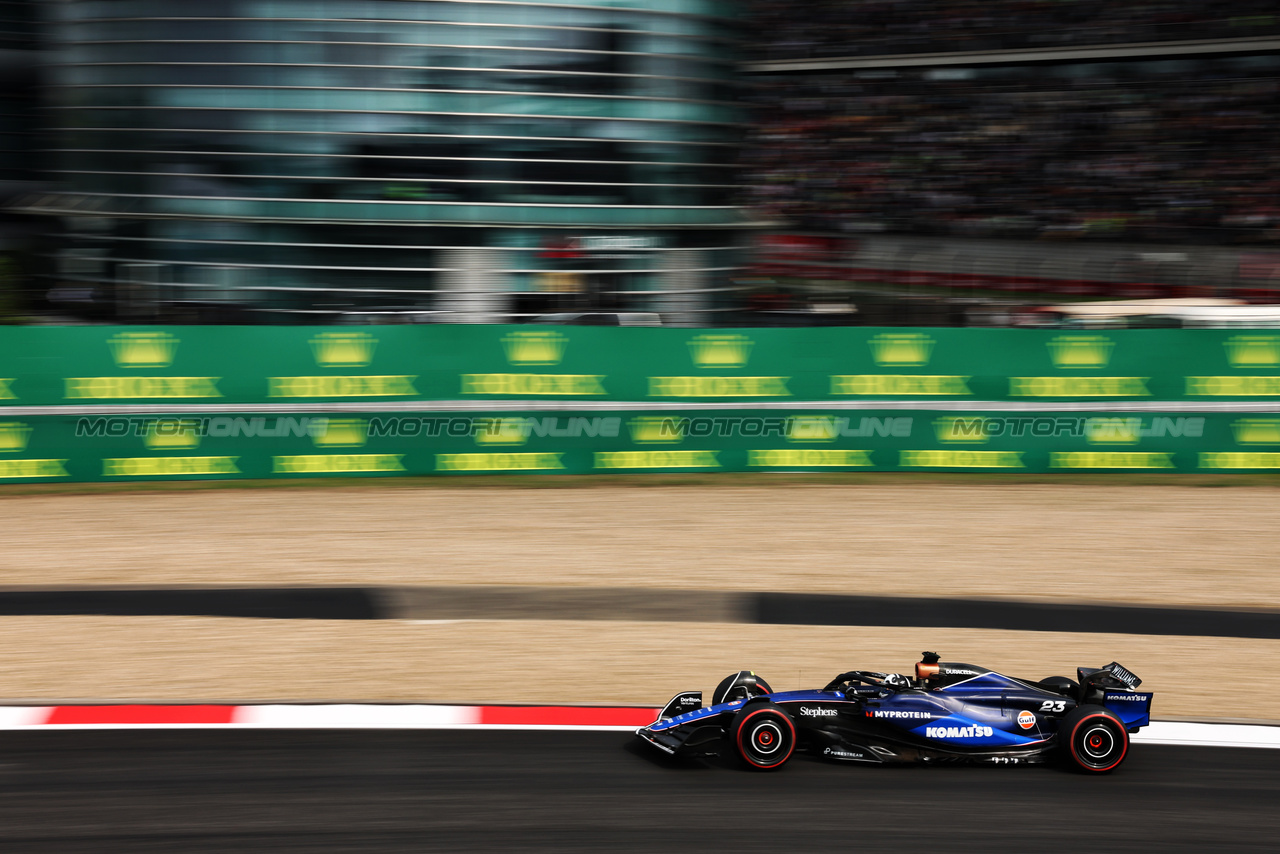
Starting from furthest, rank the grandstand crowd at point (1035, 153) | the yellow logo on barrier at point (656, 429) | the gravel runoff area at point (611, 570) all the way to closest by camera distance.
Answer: the grandstand crowd at point (1035, 153) → the yellow logo on barrier at point (656, 429) → the gravel runoff area at point (611, 570)

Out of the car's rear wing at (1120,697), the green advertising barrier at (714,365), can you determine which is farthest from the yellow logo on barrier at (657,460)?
the car's rear wing at (1120,697)

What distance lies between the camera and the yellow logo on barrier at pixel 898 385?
12.5 meters

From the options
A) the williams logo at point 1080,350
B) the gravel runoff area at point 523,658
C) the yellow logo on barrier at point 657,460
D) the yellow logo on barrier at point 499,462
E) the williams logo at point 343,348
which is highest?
the williams logo at point 1080,350

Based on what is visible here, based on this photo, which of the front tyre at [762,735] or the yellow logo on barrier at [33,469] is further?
the yellow logo on barrier at [33,469]

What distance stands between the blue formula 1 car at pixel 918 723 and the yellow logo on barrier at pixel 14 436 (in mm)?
8325

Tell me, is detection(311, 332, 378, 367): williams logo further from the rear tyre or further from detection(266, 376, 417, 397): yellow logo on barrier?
the rear tyre

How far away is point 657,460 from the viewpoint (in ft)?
41.0

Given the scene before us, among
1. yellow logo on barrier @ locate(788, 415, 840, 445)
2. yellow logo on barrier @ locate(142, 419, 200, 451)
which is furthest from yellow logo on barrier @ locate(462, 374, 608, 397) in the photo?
yellow logo on barrier @ locate(142, 419, 200, 451)

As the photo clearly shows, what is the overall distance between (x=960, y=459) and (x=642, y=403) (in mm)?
3197

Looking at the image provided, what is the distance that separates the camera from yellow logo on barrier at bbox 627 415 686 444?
40.7ft

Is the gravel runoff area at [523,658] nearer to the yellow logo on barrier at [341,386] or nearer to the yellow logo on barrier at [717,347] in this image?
the yellow logo on barrier at [341,386]

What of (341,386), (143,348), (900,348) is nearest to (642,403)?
(900,348)

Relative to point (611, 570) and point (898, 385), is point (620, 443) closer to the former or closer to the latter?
point (898, 385)

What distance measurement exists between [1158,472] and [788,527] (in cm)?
439
